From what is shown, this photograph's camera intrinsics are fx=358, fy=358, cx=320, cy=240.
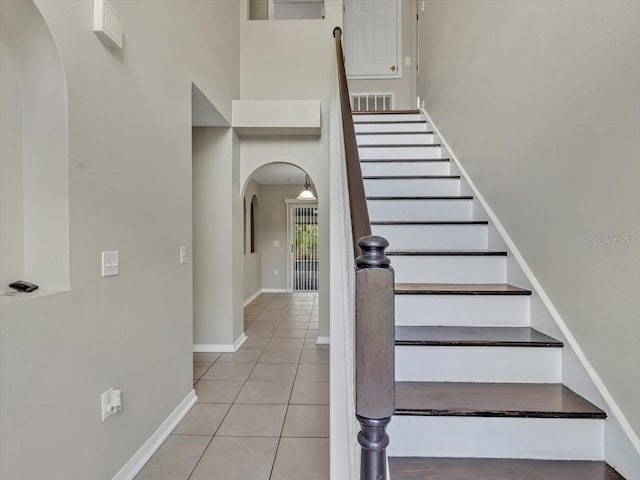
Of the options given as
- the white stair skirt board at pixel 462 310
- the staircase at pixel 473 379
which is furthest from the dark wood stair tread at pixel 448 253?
the white stair skirt board at pixel 462 310

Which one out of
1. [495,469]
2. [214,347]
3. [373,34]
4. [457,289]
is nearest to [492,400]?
[495,469]

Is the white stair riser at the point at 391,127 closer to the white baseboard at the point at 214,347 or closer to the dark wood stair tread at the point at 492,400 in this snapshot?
the white baseboard at the point at 214,347

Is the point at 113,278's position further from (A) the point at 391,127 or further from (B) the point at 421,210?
(A) the point at 391,127

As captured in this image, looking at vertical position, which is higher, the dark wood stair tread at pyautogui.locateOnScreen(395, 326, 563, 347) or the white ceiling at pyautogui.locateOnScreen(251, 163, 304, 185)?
the white ceiling at pyautogui.locateOnScreen(251, 163, 304, 185)

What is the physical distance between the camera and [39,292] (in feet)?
4.47

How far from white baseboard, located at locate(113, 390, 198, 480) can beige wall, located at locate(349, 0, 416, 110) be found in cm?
506

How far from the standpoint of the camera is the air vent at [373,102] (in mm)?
5789

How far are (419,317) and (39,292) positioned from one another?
165 centimetres

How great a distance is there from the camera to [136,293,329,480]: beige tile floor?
1925mm

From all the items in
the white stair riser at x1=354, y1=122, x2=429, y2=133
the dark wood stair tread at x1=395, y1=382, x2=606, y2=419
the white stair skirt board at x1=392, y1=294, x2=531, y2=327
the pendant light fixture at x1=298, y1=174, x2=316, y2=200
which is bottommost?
the dark wood stair tread at x1=395, y1=382, x2=606, y2=419

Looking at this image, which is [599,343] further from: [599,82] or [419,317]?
[599,82]

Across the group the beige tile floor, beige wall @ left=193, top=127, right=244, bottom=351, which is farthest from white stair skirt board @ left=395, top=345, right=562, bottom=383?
beige wall @ left=193, top=127, right=244, bottom=351

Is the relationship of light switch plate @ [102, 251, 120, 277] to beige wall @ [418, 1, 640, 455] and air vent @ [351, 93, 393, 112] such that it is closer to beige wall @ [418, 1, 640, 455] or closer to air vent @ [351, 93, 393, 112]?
beige wall @ [418, 1, 640, 455]

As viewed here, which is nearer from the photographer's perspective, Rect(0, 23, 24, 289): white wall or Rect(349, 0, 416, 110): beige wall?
Rect(0, 23, 24, 289): white wall
